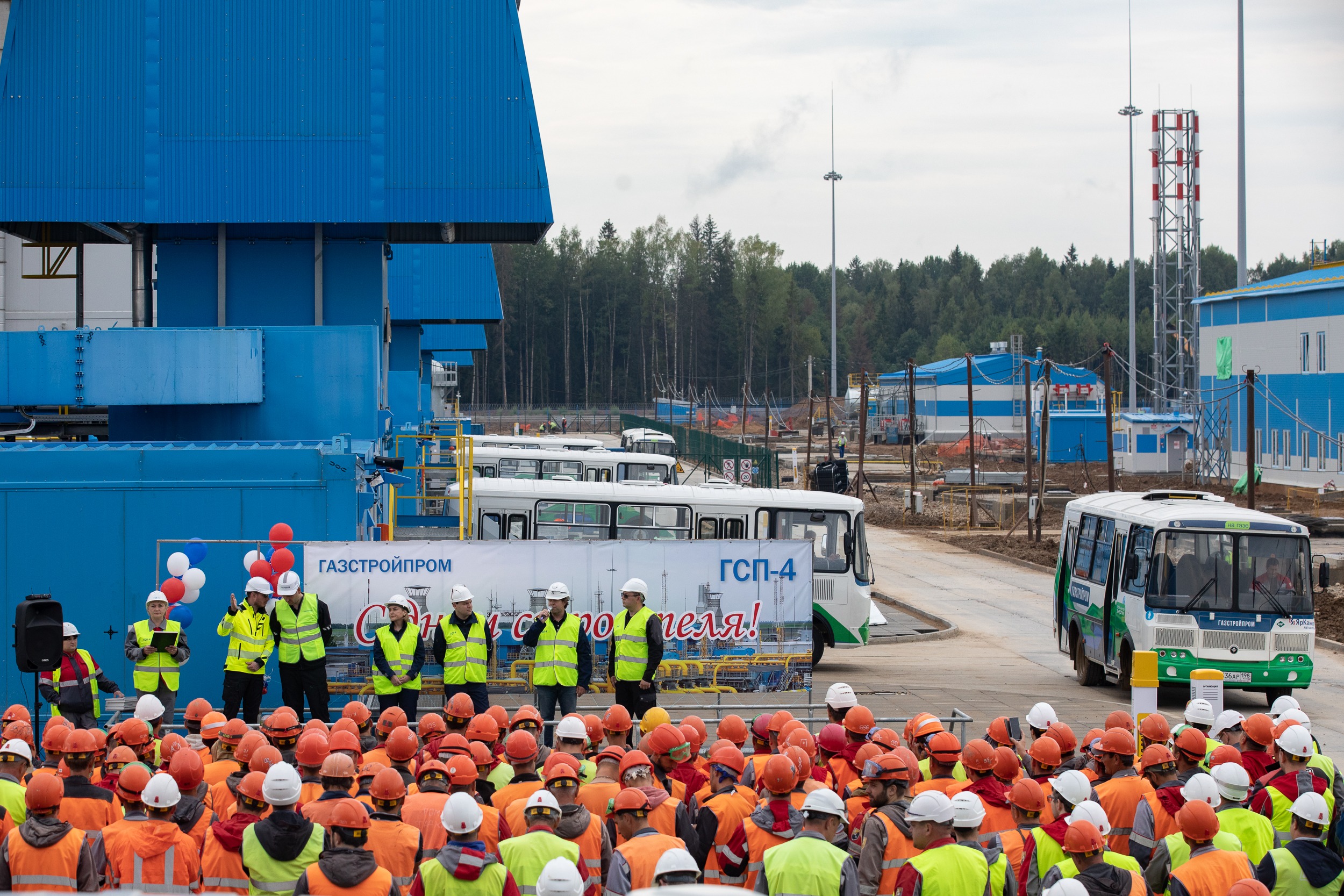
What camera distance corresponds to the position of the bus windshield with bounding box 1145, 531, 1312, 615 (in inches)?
692

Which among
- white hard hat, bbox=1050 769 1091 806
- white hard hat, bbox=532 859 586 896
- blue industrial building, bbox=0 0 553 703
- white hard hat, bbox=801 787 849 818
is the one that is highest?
blue industrial building, bbox=0 0 553 703

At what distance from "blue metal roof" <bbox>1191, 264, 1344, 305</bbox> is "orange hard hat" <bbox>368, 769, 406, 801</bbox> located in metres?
56.5

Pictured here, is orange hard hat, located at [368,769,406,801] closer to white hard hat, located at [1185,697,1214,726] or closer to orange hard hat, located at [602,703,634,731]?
orange hard hat, located at [602,703,634,731]

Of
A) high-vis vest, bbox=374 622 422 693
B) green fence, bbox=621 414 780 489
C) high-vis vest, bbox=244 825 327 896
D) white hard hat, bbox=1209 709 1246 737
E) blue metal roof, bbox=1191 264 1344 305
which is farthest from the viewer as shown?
blue metal roof, bbox=1191 264 1344 305

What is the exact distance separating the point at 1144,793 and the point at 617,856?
365cm

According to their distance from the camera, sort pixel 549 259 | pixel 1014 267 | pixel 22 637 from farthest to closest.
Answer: pixel 1014 267
pixel 549 259
pixel 22 637

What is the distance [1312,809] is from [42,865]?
257 inches

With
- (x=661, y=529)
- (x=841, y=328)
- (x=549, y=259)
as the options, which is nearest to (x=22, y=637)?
(x=661, y=529)

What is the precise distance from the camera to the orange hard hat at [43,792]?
676 cm

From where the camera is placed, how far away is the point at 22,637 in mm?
10570

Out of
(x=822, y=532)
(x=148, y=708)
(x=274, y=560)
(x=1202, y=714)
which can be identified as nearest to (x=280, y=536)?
(x=274, y=560)

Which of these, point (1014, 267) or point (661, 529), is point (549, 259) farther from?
point (661, 529)

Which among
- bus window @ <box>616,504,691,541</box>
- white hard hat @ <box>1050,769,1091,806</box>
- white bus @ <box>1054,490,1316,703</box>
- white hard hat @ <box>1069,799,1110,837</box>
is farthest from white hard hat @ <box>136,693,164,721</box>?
white bus @ <box>1054,490,1316,703</box>

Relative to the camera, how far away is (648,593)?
1630 cm
